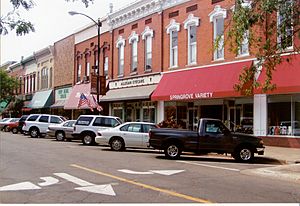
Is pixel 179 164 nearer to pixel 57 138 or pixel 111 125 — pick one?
pixel 111 125

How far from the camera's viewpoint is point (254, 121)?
23.2 m

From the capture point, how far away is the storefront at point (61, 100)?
149 ft

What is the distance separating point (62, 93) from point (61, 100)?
765 mm

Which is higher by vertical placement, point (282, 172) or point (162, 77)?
point (162, 77)

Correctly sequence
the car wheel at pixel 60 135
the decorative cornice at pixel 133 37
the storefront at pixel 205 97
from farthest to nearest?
the decorative cornice at pixel 133 37, the car wheel at pixel 60 135, the storefront at pixel 205 97

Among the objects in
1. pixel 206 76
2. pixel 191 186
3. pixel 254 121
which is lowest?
pixel 191 186

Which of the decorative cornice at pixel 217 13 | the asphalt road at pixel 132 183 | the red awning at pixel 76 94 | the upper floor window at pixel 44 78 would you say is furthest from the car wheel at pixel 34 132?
the upper floor window at pixel 44 78

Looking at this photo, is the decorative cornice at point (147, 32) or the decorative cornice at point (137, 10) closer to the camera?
the decorative cornice at point (137, 10)

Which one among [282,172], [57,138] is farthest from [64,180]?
[57,138]

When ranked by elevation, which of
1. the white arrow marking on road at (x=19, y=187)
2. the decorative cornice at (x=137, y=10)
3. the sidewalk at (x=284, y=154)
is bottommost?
the white arrow marking on road at (x=19, y=187)

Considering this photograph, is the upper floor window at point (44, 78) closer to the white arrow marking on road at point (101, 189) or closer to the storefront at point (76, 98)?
the storefront at point (76, 98)

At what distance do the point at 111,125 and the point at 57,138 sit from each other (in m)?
5.70

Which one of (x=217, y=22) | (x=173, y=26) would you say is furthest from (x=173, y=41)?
(x=217, y=22)

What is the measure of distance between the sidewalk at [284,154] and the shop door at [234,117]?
3.17 meters
